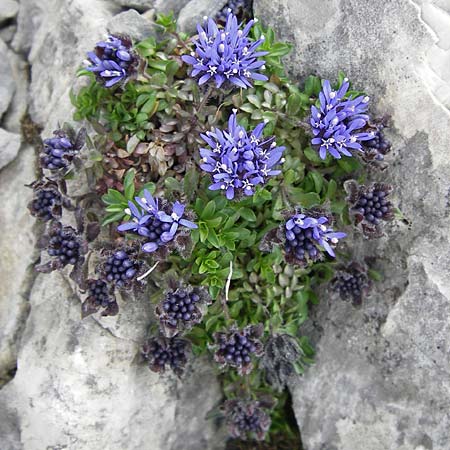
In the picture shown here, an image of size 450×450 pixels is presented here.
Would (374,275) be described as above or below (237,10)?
below

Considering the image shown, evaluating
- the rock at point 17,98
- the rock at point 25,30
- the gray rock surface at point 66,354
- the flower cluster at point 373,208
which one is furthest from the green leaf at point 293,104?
the rock at point 25,30

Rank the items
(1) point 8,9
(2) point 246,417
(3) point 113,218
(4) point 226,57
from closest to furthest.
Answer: (4) point 226,57
(3) point 113,218
(2) point 246,417
(1) point 8,9

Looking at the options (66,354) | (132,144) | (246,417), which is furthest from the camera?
(246,417)

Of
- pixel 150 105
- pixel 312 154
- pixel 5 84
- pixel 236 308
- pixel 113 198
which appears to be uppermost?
pixel 312 154

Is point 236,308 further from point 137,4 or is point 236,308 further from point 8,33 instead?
point 8,33

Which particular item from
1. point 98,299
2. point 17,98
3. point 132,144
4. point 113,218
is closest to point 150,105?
point 132,144

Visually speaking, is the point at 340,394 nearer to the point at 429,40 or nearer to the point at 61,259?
the point at 61,259

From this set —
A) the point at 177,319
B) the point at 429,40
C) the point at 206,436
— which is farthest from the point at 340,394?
the point at 429,40
